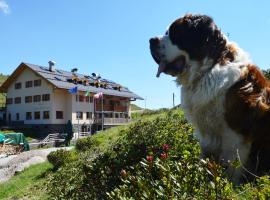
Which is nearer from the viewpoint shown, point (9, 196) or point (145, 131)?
point (145, 131)

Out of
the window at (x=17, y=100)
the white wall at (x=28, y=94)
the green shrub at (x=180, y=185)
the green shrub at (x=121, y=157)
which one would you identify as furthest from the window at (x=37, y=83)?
the green shrub at (x=180, y=185)

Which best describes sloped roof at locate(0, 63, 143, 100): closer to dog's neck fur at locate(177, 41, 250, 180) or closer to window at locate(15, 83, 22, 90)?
window at locate(15, 83, 22, 90)

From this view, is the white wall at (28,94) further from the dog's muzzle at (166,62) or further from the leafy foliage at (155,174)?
the dog's muzzle at (166,62)

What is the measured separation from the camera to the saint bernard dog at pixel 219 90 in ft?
12.6

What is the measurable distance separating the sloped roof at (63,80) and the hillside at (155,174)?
135ft

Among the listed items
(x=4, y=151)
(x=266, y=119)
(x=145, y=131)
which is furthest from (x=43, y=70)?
(x=266, y=119)

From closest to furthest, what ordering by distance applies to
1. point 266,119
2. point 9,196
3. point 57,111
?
point 266,119
point 9,196
point 57,111

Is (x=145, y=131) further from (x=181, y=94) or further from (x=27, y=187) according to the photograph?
(x=27, y=187)

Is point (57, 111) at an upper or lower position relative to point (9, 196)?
upper

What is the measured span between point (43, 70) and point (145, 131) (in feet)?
160

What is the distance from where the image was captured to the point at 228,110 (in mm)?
3910

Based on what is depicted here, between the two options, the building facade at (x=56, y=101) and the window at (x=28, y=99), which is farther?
the window at (x=28, y=99)

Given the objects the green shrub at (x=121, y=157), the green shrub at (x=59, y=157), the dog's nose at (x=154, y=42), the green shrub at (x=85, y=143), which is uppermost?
the dog's nose at (x=154, y=42)

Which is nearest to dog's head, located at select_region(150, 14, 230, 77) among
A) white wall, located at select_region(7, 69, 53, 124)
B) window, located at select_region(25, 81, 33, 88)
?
white wall, located at select_region(7, 69, 53, 124)
